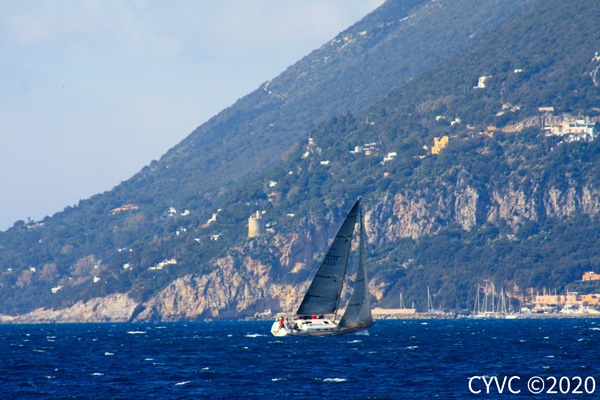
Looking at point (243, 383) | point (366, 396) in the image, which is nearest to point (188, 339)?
point (243, 383)

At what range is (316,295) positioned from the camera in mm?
109875

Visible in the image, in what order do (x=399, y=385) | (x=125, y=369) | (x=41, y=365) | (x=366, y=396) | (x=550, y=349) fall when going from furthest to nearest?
(x=550, y=349)
(x=41, y=365)
(x=125, y=369)
(x=399, y=385)
(x=366, y=396)

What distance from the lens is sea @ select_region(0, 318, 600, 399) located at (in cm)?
6938

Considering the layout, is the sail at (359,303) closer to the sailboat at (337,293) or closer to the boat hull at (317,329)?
the sailboat at (337,293)

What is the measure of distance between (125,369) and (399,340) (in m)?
42.7

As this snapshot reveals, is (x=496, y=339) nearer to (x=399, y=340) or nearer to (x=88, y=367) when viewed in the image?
(x=399, y=340)

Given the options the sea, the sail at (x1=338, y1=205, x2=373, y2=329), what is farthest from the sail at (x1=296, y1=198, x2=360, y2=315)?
the sea

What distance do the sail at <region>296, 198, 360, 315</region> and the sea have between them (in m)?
3.45

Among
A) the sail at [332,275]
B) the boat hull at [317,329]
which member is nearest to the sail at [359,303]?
the boat hull at [317,329]

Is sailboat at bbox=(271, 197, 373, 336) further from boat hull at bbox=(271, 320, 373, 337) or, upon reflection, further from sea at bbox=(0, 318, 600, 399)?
sea at bbox=(0, 318, 600, 399)

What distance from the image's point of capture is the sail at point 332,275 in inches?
4304

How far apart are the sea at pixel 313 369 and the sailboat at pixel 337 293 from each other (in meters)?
1.60

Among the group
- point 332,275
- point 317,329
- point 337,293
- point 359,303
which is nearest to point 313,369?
point 332,275

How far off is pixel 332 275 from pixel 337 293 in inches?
73.9
